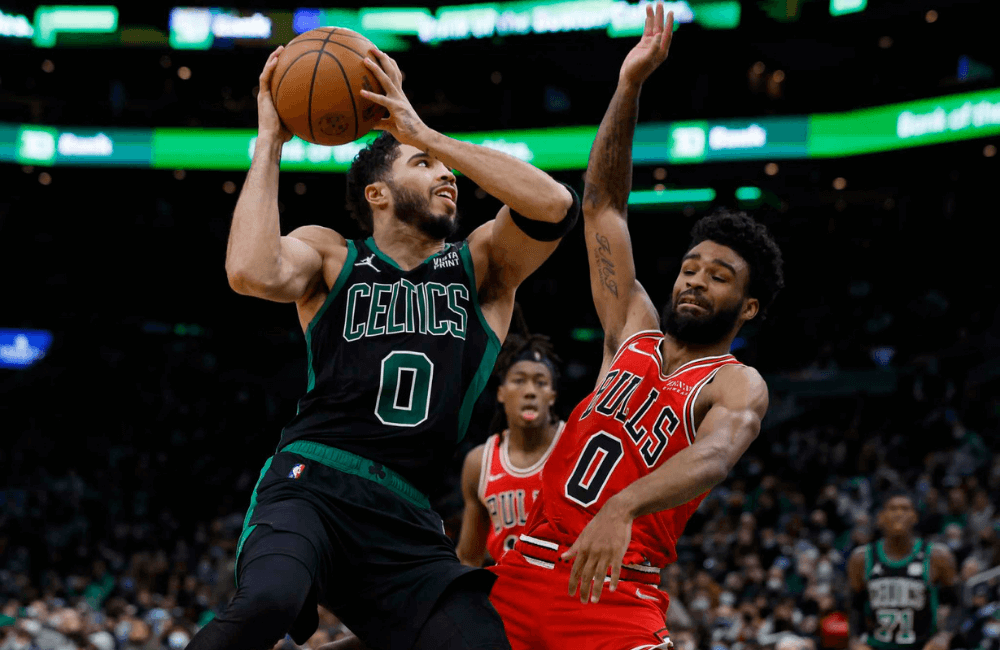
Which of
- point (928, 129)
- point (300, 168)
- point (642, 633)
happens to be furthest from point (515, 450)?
point (300, 168)

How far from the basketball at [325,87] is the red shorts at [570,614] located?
1759mm

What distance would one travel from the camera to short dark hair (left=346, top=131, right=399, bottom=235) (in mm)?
3891

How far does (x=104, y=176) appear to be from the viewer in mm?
21750

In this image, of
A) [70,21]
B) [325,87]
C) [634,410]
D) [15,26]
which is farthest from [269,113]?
[70,21]

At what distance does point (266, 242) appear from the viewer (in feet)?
10.6

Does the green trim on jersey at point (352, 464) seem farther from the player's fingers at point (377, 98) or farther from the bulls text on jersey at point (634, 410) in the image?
the player's fingers at point (377, 98)

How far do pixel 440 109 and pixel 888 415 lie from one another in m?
10.4

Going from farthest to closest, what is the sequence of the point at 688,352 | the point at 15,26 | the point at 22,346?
the point at 22,346 → the point at 15,26 → the point at 688,352

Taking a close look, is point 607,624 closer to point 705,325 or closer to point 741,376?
point 741,376

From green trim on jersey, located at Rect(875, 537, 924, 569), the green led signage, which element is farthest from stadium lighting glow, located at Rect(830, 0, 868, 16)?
green trim on jersey, located at Rect(875, 537, 924, 569)

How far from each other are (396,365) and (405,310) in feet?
0.73

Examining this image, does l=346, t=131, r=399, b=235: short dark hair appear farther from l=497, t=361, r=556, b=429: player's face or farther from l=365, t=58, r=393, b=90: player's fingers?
l=497, t=361, r=556, b=429: player's face

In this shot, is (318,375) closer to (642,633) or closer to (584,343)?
(642,633)

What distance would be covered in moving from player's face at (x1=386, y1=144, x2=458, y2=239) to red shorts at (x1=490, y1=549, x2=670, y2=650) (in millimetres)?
1319
